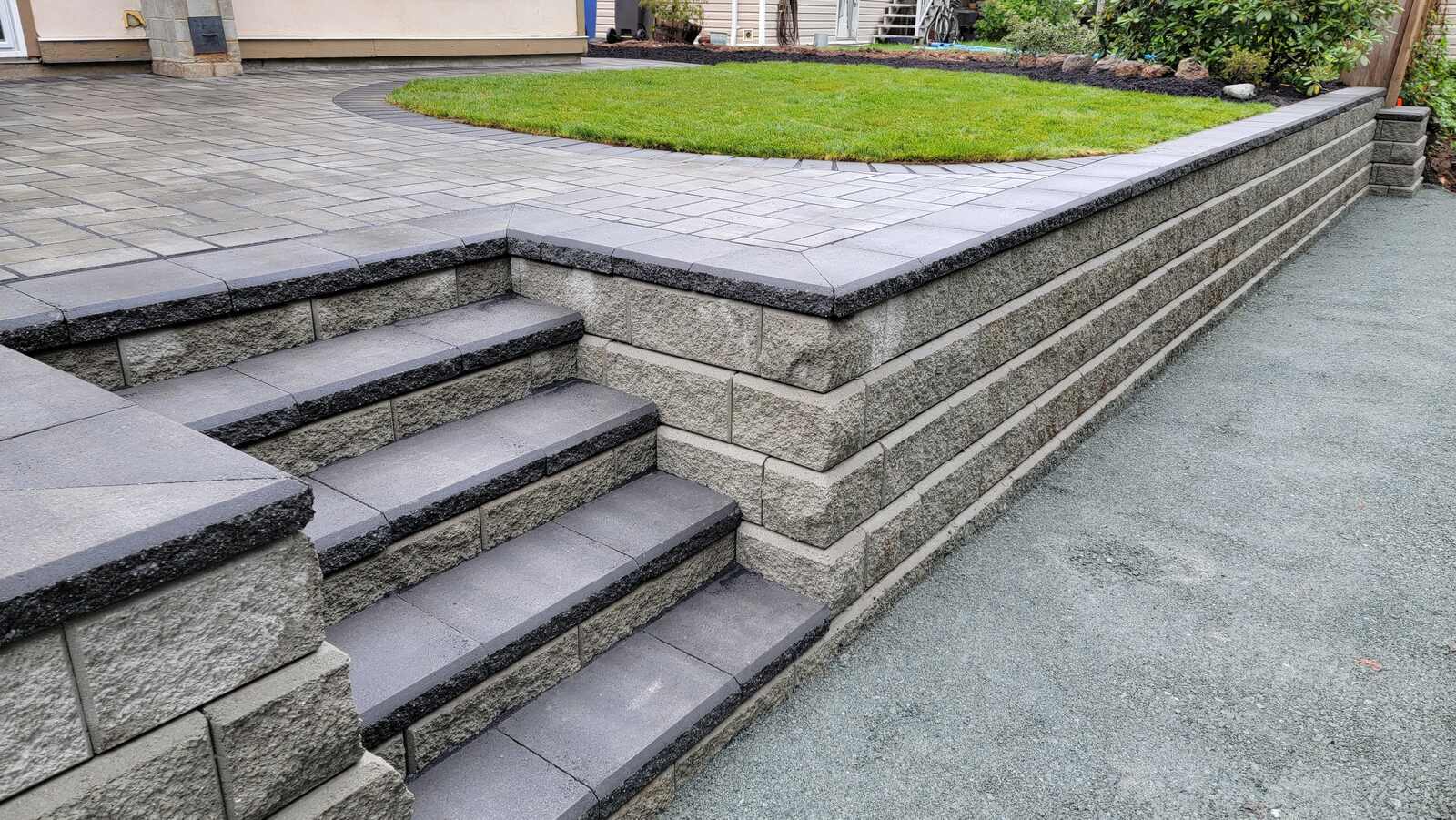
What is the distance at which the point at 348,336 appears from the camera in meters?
3.10

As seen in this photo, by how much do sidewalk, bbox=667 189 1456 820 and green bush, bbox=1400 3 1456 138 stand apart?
765 cm

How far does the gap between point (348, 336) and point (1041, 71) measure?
9.64 m

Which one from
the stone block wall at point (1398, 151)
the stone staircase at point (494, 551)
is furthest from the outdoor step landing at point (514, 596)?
the stone block wall at point (1398, 151)

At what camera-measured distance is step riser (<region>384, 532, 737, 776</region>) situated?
228cm

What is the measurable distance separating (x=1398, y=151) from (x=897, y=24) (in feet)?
46.6

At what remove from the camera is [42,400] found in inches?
77.8

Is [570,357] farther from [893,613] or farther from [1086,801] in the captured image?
[1086,801]

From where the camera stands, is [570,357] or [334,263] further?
[570,357]

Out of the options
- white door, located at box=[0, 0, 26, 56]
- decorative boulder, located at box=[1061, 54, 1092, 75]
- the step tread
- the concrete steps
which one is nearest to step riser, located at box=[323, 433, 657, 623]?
the concrete steps

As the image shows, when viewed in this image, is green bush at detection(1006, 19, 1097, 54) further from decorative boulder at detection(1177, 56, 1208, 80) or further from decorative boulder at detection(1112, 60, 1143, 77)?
decorative boulder at detection(1177, 56, 1208, 80)

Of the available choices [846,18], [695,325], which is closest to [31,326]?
[695,325]

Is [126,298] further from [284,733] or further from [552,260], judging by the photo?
[284,733]

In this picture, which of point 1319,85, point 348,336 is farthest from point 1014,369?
point 1319,85

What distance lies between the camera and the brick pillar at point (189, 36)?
9172mm
